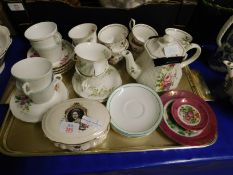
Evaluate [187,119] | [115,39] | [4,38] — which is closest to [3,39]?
[4,38]

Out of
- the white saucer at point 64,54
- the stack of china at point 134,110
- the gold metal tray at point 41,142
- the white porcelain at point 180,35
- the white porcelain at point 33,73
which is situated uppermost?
the white porcelain at point 33,73

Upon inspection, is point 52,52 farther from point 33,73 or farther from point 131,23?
point 131,23

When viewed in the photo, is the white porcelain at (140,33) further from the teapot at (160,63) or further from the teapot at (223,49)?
the teapot at (223,49)

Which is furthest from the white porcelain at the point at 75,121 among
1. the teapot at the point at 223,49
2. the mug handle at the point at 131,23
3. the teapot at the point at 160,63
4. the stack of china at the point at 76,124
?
the teapot at the point at 223,49

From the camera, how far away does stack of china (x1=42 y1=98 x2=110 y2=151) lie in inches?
19.6

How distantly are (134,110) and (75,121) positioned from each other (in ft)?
0.59

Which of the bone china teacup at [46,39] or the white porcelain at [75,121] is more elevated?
the bone china teacup at [46,39]

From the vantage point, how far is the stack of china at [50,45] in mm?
614

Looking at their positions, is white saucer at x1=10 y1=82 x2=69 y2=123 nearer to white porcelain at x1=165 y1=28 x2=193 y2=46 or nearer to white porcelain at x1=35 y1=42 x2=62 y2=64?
white porcelain at x1=35 y1=42 x2=62 y2=64

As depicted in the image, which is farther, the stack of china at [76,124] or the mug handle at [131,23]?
the mug handle at [131,23]

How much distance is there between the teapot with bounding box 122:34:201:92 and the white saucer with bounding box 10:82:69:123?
0.76 feet

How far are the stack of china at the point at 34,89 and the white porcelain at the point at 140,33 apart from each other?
0.27 meters

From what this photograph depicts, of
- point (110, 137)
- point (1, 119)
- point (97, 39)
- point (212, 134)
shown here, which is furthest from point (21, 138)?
point (212, 134)

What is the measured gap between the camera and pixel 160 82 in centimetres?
62
